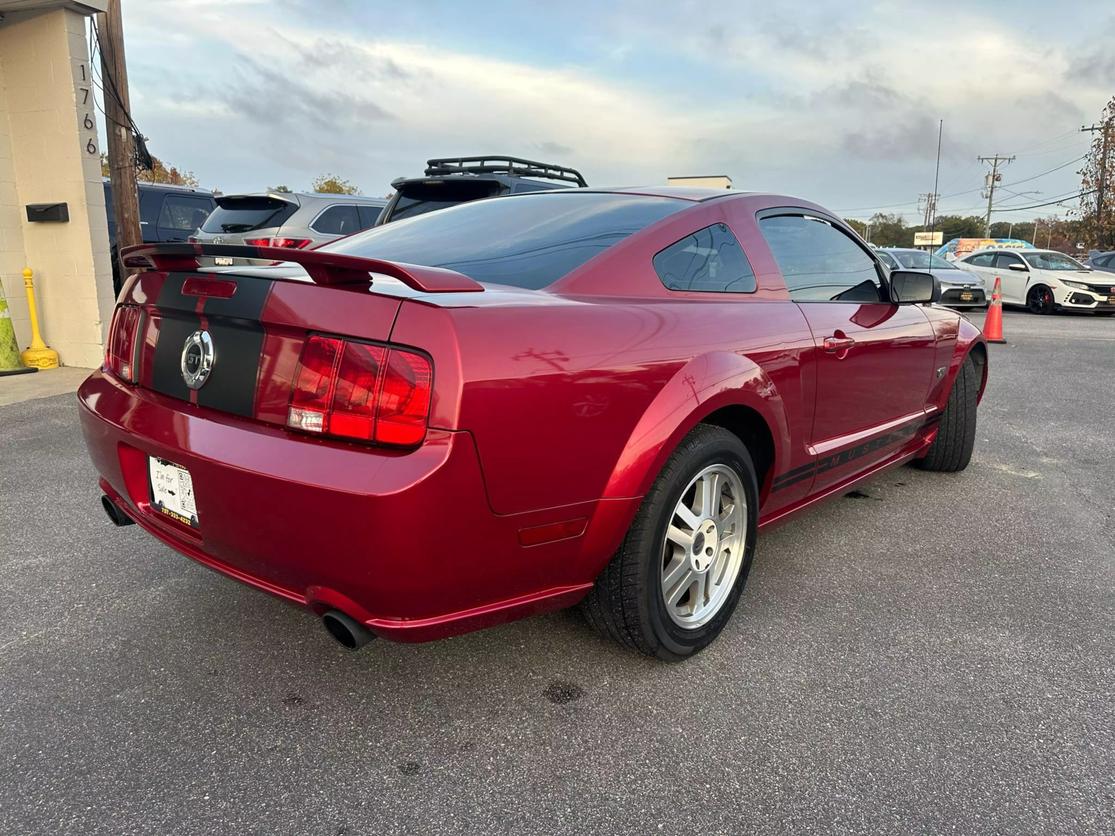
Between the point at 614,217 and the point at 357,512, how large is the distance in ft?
4.85

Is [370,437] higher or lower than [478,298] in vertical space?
lower

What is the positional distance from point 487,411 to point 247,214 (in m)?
7.96

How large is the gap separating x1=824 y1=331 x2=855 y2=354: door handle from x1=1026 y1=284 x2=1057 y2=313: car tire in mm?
16914

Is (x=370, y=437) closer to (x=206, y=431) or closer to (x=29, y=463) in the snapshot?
(x=206, y=431)

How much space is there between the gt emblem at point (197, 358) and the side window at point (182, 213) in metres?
10.4

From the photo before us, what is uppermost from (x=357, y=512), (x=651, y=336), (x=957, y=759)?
(x=651, y=336)

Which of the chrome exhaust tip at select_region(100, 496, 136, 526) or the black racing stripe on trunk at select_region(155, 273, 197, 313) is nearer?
the black racing stripe on trunk at select_region(155, 273, 197, 313)

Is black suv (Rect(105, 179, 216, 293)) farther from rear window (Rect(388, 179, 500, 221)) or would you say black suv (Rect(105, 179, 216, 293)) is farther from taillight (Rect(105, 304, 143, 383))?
taillight (Rect(105, 304, 143, 383))

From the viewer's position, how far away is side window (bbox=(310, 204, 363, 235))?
912 cm

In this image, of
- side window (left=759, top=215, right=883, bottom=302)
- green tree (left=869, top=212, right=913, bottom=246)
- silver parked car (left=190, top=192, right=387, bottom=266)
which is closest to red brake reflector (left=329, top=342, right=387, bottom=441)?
side window (left=759, top=215, right=883, bottom=302)

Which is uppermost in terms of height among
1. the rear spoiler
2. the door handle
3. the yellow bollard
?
the rear spoiler

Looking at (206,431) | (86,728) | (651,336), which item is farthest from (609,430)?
(86,728)

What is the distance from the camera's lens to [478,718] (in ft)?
7.33

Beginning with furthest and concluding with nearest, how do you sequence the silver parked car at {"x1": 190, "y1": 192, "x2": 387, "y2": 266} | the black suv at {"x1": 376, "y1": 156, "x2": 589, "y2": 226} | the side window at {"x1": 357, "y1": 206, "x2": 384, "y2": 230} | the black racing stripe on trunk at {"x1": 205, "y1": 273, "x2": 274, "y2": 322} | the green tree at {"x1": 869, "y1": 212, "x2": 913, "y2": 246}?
the green tree at {"x1": 869, "y1": 212, "x2": 913, "y2": 246} < the side window at {"x1": 357, "y1": 206, "x2": 384, "y2": 230} < the silver parked car at {"x1": 190, "y1": 192, "x2": 387, "y2": 266} < the black suv at {"x1": 376, "y1": 156, "x2": 589, "y2": 226} < the black racing stripe on trunk at {"x1": 205, "y1": 273, "x2": 274, "y2": 322}
